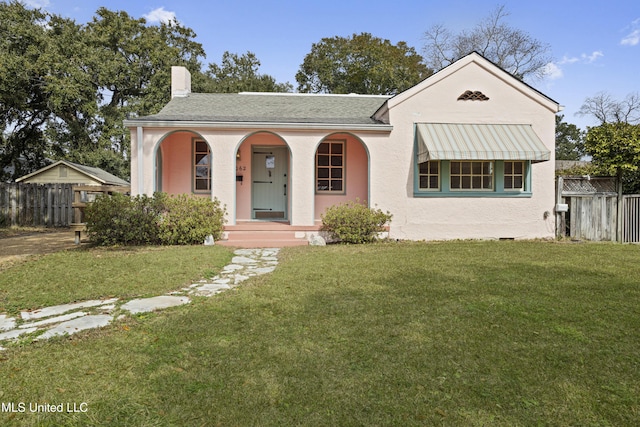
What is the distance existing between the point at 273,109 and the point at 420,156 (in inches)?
200

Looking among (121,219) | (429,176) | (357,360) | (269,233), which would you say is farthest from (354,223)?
(357,360)

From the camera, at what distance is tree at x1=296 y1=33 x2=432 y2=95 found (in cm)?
2978

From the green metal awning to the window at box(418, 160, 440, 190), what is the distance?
456 millimetres

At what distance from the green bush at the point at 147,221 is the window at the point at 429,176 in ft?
19.3

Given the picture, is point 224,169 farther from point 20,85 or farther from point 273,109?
point 20,85

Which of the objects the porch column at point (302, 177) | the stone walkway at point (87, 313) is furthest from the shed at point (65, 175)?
the stone walkway at point (87, 313)

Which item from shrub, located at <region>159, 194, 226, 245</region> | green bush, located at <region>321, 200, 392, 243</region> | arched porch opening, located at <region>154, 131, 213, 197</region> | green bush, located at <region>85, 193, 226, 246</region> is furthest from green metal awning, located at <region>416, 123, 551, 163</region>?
arched porch opening, located at <region>154, 131, 213, 197</region>

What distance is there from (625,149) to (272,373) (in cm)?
1141

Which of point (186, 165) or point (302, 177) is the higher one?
point (186, 165)

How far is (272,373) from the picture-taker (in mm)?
2881

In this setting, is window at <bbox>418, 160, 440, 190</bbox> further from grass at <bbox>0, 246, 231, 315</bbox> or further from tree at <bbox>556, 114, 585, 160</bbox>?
tree at <bbox>556, 114, 585, 160</bbox>

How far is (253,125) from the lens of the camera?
1034cm

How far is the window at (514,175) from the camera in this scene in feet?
36.6

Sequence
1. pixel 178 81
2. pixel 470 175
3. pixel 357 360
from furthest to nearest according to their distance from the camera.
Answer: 1. pixel 178 81
2. pixel 470 175
3. pixel 357 360
